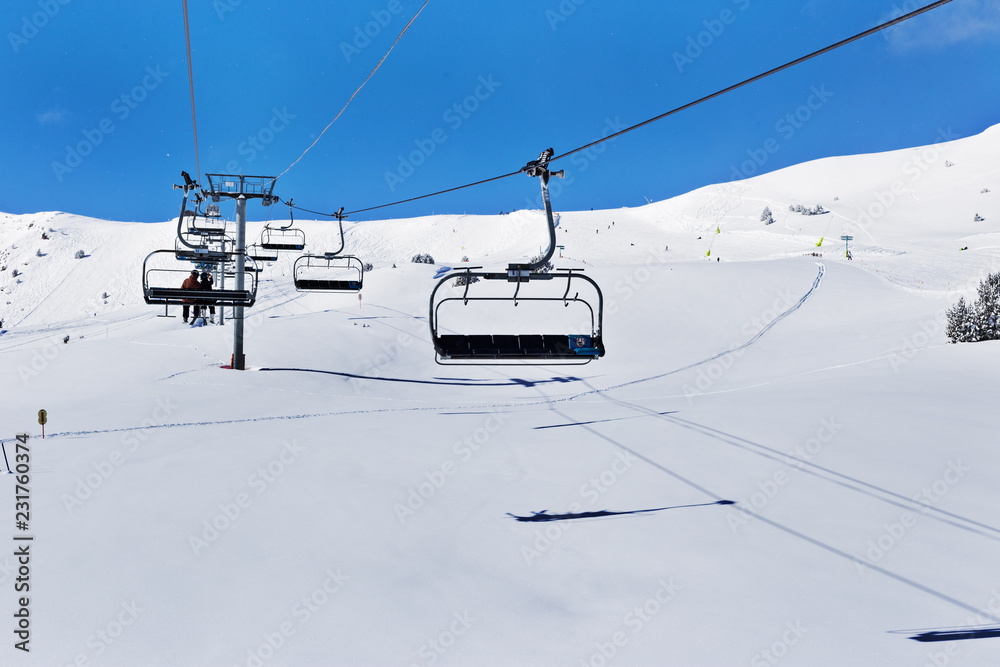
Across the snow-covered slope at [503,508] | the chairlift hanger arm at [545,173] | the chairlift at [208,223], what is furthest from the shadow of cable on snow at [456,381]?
the chairlift hanger arm at [545,173]

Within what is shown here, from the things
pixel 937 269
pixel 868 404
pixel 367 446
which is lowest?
pixel 367 446

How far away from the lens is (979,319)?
20172mm

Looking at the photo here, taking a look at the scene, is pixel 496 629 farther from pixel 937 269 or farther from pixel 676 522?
pixel 937 269

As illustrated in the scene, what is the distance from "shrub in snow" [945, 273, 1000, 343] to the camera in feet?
65.1

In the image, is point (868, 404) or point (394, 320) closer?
point (868, 404)

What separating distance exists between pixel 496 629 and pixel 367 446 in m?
Result: 6.49

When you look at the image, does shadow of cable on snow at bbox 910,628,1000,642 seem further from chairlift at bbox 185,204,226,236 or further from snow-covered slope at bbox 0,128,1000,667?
chairlift at bbox 185,204,226,236

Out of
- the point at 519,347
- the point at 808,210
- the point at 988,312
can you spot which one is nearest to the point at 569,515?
the point at 519,347

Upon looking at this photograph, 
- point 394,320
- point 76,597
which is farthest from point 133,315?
point 76,597

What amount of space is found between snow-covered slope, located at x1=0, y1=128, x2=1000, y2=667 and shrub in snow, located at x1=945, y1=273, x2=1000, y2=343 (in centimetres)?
70

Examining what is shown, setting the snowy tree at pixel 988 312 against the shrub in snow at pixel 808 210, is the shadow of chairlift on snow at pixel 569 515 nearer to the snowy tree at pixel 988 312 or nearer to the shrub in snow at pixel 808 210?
the snowy tree at pixel 988 312

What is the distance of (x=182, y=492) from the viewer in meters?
7.85

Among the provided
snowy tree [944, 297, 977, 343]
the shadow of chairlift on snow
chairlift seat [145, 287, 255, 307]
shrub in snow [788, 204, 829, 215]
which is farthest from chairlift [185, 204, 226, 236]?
shrub in snow [788, 204, 829, 215]

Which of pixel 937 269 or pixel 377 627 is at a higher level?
pixel 937 269
